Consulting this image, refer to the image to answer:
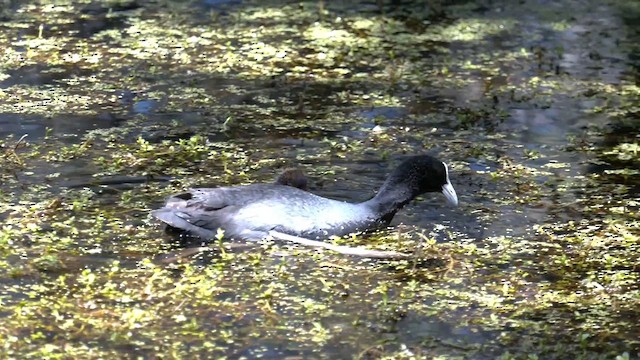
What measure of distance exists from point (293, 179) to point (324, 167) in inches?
30.0

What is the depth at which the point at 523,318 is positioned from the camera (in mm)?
5355

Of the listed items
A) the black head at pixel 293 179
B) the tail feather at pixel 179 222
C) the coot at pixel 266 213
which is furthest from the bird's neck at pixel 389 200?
the tail feather at pixel 179 222

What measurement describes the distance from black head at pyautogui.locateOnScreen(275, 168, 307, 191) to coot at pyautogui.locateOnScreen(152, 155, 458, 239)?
0.22m

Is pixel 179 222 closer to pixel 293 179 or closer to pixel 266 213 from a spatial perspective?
pixel 266 213

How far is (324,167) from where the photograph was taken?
7363 millimetres

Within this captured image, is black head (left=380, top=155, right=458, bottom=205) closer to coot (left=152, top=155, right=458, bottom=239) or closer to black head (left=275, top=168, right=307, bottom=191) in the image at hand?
coot (left=152, top=155, right=458, bottom=239)

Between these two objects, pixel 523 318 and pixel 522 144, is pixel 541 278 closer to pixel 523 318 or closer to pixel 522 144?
pixel 523 318

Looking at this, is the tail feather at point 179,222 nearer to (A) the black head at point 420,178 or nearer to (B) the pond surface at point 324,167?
(B) the pond surface at point 324,167

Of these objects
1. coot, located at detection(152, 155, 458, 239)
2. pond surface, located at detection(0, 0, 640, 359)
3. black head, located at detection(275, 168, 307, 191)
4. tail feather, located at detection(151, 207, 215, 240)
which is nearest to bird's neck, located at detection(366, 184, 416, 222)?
coot, located at detection(152, 155, 458, 239)

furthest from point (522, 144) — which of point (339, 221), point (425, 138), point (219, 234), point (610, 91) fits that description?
point (219, 234)

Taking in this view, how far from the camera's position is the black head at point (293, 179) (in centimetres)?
662

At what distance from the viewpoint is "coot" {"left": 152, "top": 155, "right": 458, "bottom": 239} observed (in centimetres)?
611

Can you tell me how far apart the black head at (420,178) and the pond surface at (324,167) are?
0.48 feet

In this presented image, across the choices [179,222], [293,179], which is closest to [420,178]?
[293,179]
